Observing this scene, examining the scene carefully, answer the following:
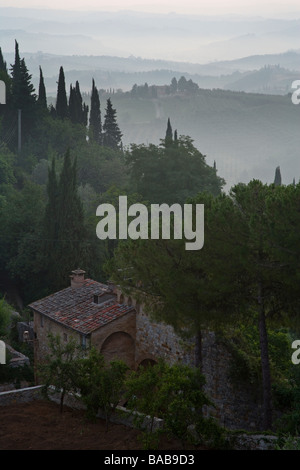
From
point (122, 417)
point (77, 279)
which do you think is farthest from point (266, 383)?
point (77, 279)

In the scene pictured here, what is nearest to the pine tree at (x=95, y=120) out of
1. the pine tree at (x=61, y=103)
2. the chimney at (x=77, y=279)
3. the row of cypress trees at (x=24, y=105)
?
the row of cypress trees at (x=24, y=105)

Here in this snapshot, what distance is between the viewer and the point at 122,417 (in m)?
15.0

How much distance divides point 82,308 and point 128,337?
2.43 m

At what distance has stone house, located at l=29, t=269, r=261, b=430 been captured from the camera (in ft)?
63.5

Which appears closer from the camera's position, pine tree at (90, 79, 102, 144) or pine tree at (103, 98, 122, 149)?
pine tree at (90, 79, 102, 144)

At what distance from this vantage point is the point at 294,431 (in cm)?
1506

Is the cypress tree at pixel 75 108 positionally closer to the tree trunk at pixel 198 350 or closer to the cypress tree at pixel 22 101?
the cypress tree at pixel 22 101

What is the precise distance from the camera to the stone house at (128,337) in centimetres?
1934

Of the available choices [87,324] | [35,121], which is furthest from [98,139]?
[87,324]

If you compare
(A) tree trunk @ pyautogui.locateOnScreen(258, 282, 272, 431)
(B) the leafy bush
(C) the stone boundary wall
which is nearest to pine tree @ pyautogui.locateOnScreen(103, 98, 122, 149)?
(C) the stone boundary wall

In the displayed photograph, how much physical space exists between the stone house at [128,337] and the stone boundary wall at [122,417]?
371 cm

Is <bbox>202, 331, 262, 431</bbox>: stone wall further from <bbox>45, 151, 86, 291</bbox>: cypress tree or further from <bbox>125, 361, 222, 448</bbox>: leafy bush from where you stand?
<bbox>45, 151, 86, 291</bbox>: cypress tree

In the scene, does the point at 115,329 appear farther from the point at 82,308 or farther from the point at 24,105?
the point at 24,105
